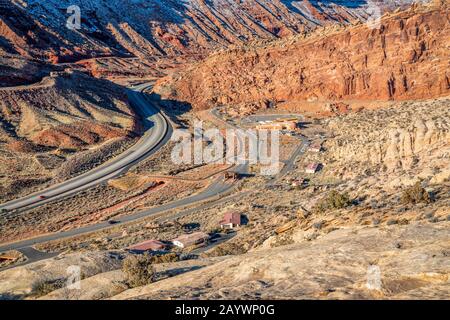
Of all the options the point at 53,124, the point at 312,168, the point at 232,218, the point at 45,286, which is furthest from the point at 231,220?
the point at 53,124

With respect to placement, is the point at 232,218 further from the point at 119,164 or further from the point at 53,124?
the point at 53,124

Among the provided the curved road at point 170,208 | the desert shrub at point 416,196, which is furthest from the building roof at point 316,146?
the desert shrub at point 416,196

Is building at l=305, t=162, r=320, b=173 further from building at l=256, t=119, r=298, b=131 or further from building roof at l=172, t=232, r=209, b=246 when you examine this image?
building roof at l=172, t=232, r=209, b=246

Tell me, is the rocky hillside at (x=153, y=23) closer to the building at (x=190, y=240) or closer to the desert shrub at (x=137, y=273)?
the building at (x=190, y=240)
